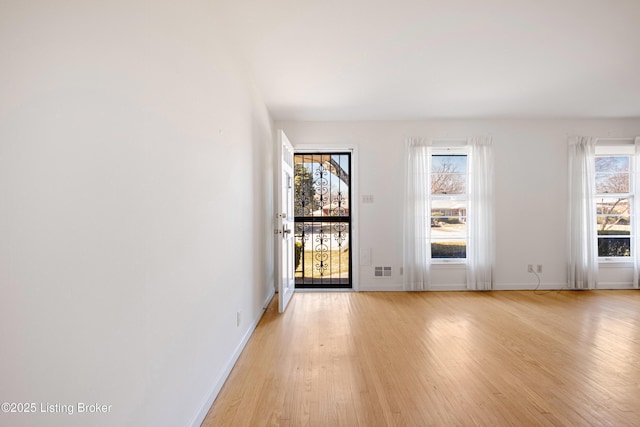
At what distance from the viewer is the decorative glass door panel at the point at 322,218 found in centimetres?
514

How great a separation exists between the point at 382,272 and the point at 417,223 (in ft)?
2.95

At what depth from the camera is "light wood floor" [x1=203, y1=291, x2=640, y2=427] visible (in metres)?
1.86

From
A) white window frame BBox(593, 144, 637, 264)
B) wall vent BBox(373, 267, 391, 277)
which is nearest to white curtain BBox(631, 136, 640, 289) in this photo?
white window frame BBox(593, 144, 637, 264)

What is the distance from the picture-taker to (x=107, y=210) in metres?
0.98

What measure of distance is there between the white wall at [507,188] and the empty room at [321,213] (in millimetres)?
34

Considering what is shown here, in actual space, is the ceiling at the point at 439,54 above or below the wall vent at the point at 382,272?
above

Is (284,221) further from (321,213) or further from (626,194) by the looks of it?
(626,194)

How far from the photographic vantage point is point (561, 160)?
4.89m

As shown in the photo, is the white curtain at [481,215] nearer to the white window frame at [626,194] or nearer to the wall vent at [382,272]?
the wall vent at [382,272]

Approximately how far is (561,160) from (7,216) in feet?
19.9

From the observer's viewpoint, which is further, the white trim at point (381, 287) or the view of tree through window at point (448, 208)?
the view of tree through window at point (448, 208)

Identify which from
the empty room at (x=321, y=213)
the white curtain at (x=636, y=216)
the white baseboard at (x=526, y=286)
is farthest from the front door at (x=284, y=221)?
the white curtain at (x=636, y=216)

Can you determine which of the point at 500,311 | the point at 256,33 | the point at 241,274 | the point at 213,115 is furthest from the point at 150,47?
the point at 500,311

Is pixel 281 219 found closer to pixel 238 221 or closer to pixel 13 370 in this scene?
pixel 238 221
